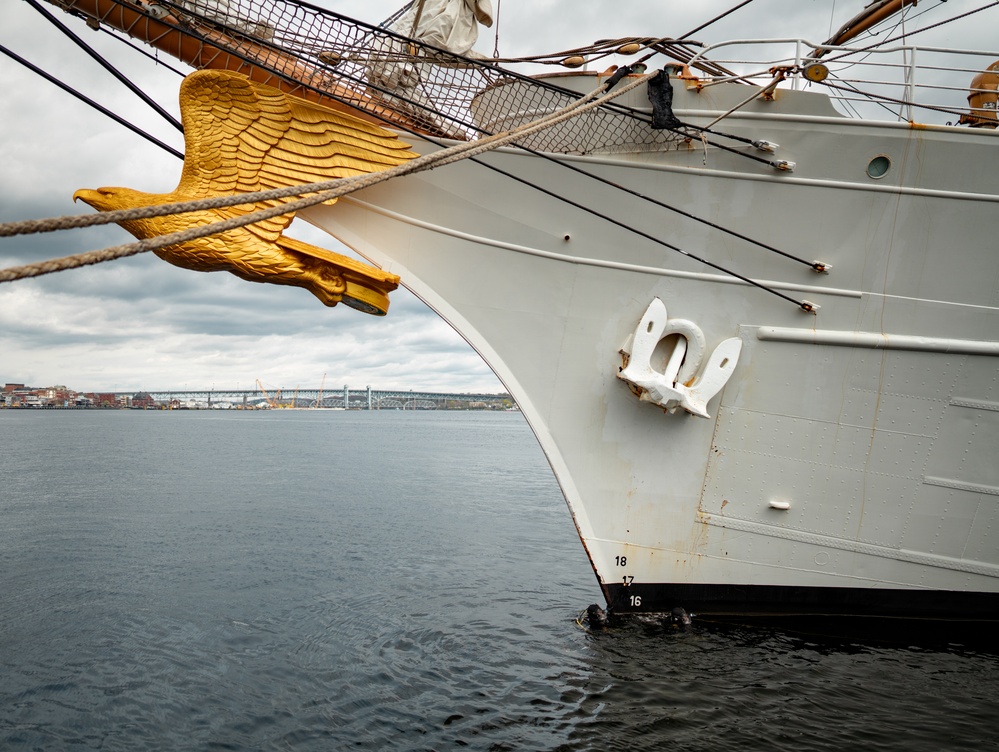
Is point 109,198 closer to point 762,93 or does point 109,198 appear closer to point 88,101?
point 88,101

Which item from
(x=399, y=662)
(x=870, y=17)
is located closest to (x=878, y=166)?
(x=870, y=17)

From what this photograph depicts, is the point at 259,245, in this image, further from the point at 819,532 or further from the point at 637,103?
the point at 819,532

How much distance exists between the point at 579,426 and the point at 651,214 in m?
1.84

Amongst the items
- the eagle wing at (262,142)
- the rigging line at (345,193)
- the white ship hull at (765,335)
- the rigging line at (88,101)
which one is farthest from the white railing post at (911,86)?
the rigging line at (88,101)

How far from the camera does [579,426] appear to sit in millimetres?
5867

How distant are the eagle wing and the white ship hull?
463mm

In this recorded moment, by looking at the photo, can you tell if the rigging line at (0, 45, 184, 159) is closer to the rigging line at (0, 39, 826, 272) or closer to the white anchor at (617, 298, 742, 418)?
the rigging line at (0, 39, 826, 272)

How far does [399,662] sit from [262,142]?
5.02m

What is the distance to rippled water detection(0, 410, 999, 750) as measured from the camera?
5410 mm

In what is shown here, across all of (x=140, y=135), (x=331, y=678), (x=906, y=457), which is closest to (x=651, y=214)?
(x=906, y=457)

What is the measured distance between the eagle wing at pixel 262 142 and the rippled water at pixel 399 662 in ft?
13.5

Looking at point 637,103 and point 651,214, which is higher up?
point 637,103

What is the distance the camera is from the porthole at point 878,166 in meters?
5.45

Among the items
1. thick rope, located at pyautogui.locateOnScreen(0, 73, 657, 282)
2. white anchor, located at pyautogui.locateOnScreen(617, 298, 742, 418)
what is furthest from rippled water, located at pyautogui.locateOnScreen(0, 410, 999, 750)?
thick rope, located at pyautogui.locateOnScreen(0, 73, 657, 282)
